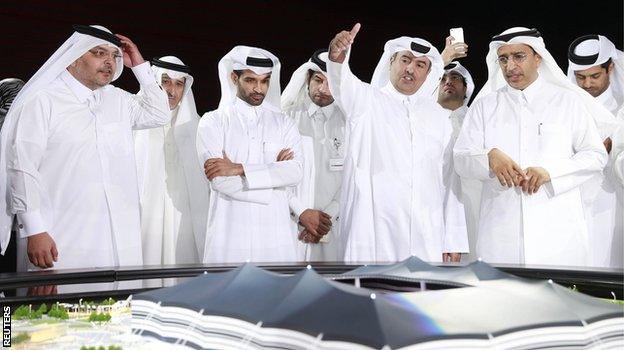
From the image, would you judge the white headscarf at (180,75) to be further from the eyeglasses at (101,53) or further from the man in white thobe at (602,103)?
the man in white thobe at (602,103)

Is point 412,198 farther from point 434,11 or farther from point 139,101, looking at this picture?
point 434,11

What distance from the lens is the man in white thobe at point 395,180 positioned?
15.4 ft

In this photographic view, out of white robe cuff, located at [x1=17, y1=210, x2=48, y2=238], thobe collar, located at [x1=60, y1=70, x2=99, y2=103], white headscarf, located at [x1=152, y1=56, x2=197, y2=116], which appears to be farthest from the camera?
white headscarf, located at [x1=152, y1=56, x2=197, y2=116]

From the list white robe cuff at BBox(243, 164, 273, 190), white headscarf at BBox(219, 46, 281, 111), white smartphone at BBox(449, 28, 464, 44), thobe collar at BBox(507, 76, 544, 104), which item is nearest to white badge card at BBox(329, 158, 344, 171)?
white headscarf at BBox(219, 46, 281, 111)

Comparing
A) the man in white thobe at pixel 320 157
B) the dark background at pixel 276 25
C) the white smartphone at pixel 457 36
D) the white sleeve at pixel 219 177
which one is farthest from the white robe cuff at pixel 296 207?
the dark background at pixel 276 25

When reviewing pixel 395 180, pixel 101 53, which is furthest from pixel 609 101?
pixel 101 53

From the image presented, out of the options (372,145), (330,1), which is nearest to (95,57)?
(372,145)

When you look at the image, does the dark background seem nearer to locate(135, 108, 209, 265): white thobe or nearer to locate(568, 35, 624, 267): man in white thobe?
locate(568, 35, 624, 267): man in white thobe

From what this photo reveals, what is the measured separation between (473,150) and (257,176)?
1.16 metres

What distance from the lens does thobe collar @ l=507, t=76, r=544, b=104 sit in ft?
15.0

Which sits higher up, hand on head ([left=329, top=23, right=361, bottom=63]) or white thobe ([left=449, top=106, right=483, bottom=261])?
hand on head ([left=329, top=23, right=361, bottom=63])

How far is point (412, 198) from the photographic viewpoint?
186 inches

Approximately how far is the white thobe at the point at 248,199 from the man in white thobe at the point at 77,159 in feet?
1.41

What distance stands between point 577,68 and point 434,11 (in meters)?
2.50
